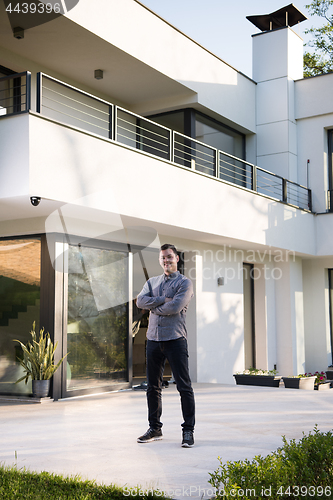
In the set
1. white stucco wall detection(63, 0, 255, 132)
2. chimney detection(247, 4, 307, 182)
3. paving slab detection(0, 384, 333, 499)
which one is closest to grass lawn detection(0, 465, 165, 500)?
paving slab detection(0, 384, 333, 499)

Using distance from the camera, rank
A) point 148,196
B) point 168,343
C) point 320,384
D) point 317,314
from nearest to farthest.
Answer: point 168,343
point 148,196
point 320,384
point 317,314

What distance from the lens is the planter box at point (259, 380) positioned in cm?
1059

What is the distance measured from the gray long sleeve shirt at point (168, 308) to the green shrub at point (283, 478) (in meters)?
1.73

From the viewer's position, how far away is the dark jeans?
4.90 metres

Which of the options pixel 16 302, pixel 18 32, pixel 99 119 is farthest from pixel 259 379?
pixel 18 32

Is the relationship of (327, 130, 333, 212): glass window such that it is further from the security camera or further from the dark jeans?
the dark jeans

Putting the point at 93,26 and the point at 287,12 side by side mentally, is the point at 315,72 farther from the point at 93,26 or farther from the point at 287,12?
the point at 93,26

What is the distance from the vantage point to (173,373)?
16.6 ft

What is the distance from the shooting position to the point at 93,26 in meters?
8.91

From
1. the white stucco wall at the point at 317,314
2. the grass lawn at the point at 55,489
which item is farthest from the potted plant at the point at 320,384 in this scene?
the grass lawn at the point at 55,489

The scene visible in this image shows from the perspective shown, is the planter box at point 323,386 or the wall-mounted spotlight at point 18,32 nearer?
the wall-mounted spotlight at point 18,32

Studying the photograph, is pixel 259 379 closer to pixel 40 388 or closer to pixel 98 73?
pixel 40 388

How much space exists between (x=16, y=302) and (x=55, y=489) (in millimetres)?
5317

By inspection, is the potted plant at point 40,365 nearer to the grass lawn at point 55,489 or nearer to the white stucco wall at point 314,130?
the grass lawn at point 55,489
